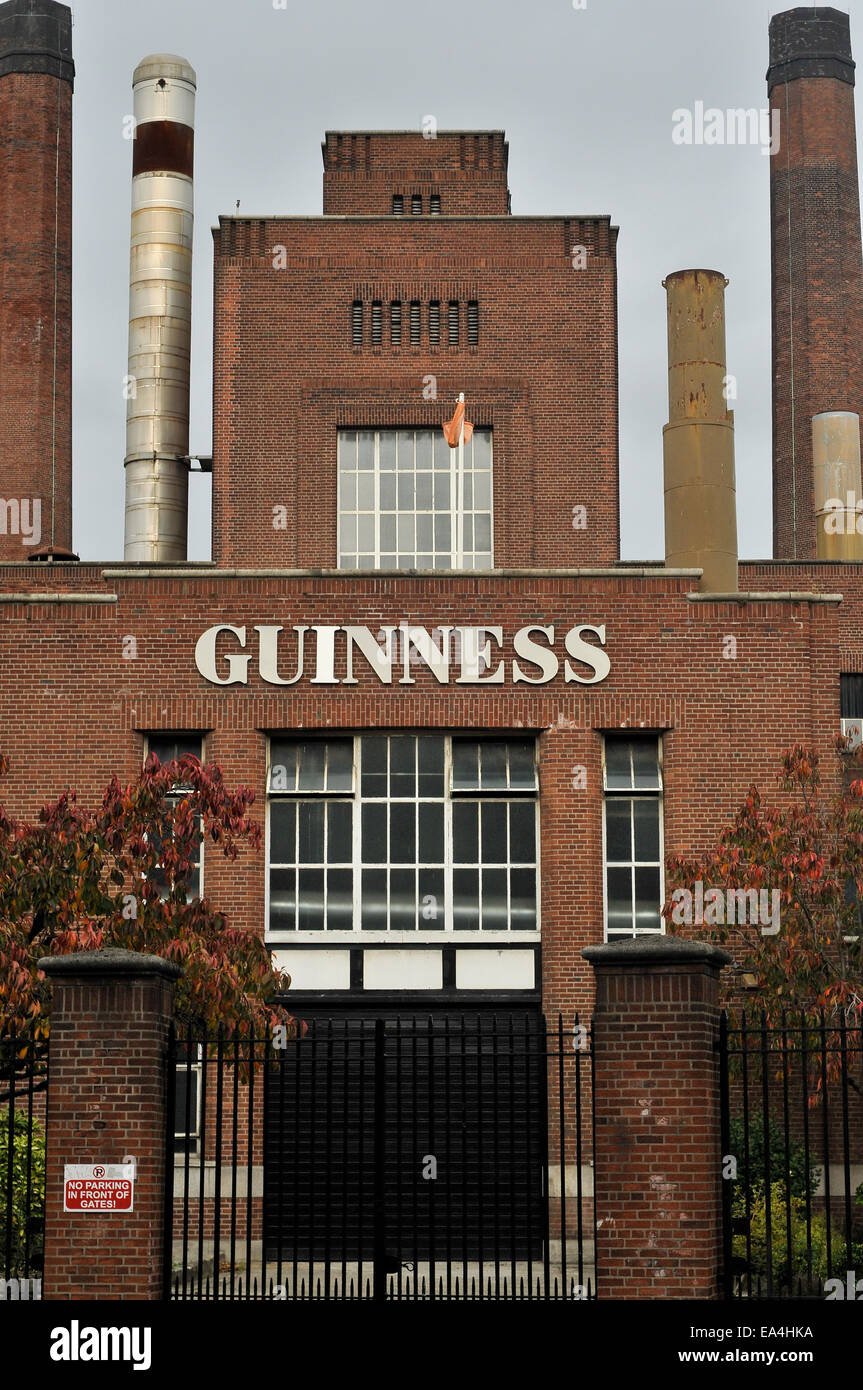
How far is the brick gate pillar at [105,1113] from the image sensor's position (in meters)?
13.6

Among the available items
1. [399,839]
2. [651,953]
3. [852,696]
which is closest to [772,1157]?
[399,839]

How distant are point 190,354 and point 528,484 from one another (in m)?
9.49

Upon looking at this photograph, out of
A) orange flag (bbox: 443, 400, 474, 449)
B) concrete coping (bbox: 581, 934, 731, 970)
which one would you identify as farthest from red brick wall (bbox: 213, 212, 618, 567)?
concrete coping (bbox: 581, 934, 731, 970)

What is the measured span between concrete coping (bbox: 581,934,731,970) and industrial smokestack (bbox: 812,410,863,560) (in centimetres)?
2896

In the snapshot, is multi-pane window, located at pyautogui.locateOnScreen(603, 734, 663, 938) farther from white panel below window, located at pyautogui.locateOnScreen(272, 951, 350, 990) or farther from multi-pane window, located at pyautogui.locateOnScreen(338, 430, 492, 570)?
multi-pane window, located at pyautogui.locateOnScreen(338, 430, 492, 570)

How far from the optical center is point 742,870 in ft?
74.9

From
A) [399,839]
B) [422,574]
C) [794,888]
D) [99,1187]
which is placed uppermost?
[422,574]

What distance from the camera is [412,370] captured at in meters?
33.1

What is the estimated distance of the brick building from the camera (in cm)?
2486

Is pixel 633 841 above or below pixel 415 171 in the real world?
below

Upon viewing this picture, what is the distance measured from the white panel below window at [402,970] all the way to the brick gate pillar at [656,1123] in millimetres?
10879

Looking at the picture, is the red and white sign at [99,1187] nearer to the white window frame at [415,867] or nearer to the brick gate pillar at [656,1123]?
the brick gate pillar at [656,1123]

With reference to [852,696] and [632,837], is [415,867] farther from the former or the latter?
[852,696]

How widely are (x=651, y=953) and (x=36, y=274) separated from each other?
3786 cm
